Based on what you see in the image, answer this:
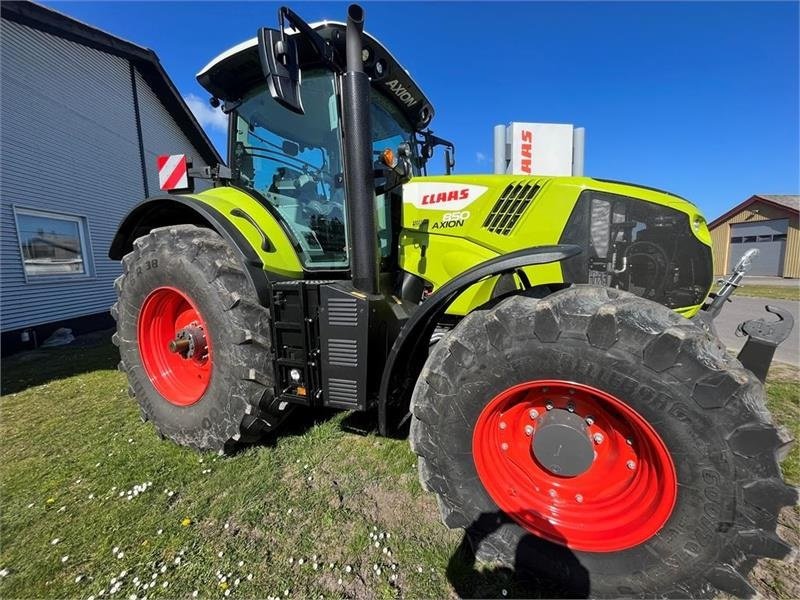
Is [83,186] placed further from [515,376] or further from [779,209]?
[779,209]

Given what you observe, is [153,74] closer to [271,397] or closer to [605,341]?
[271,397]

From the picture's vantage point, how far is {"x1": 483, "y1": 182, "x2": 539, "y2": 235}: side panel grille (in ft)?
7.87

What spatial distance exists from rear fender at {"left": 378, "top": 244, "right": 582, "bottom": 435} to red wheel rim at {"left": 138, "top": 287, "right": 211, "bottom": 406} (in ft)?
4.95

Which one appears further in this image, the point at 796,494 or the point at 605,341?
the point at 605,341

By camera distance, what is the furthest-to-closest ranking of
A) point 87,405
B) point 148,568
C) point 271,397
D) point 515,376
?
point 87,405 < point 271,397 < point 148,568 < point 515,376

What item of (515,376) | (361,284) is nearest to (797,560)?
(515,376)

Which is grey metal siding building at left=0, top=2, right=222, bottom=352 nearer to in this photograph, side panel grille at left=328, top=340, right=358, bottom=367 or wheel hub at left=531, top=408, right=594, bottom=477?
side panel grille at left=328, top=340, right=358, bottom=367

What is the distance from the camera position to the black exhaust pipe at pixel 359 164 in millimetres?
2129

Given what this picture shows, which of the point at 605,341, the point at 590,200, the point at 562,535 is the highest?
the point at 590,200

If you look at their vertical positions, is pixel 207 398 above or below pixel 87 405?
above

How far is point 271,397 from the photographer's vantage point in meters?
2.65

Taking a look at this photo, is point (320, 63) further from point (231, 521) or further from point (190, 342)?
point (231, 521)

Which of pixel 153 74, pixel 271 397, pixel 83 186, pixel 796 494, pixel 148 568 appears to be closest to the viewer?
pixel 796 494

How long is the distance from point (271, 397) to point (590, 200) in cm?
233
